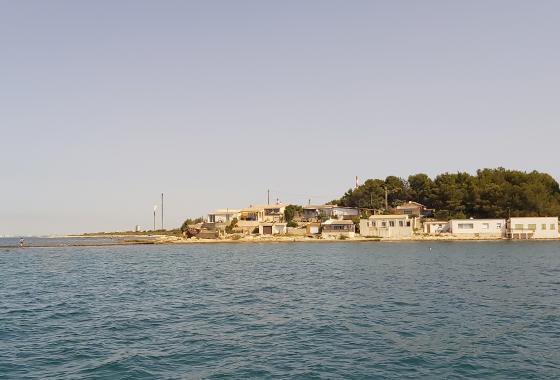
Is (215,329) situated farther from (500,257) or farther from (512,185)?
(512,185)

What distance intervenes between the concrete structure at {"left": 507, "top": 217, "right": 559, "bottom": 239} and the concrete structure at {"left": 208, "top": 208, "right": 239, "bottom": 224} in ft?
233

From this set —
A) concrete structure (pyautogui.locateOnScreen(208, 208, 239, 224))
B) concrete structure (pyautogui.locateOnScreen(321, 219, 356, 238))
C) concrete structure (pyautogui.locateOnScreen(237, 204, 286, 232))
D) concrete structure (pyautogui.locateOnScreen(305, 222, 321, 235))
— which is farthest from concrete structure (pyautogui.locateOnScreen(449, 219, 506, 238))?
A: concrete structure (pyautogui.locateOnScreen(208, 208, 239, 224))

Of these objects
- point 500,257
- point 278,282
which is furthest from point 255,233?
point 278,282

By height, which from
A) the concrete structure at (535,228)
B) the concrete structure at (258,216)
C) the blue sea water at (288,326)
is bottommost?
the blue sea water at (288,326)

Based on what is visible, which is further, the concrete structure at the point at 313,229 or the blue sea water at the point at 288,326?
the concrete structure at the point at 313,229

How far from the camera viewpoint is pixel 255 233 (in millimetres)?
122375

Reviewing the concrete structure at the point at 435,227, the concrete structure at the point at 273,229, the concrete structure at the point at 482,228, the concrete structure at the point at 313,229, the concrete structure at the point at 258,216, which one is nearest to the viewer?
the concrete structure at the point at 482,228

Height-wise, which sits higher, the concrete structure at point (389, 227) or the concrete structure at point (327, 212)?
the concrete structure at point (327, 212)

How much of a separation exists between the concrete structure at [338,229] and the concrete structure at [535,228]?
35.4 m

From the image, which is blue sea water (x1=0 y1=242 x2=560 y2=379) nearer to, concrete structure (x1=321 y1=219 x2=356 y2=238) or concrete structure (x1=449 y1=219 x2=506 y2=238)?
concrete structure (x1=449 y1=219 x2=506 y2=238)

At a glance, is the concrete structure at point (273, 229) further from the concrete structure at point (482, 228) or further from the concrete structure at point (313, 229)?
the concrete structure at point (482, 228)

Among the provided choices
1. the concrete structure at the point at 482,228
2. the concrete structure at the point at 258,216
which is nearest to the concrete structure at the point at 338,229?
the concrete structure at the point at 258,216

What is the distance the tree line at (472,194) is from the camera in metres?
108

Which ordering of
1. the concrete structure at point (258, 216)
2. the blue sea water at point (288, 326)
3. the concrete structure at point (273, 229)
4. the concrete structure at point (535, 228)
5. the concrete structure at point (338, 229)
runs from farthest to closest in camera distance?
the concrete structure at point (258, 216) → the concrete structure at point (273, 229) → the concrete structure at point (338, 229) → the concrete structure at point (535, 228) → the blue sea water at point (288, 326)
